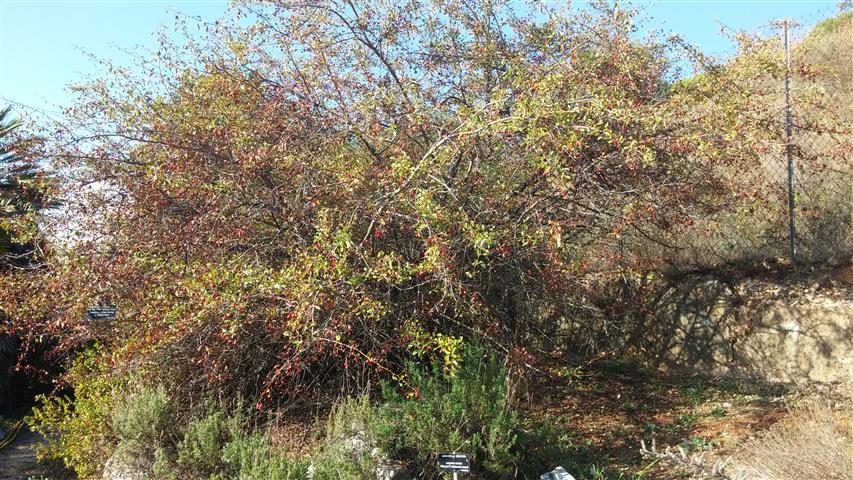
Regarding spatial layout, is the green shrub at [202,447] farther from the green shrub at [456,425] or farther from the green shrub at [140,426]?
the green shrub at [456,425]

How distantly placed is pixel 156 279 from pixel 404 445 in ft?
7.33

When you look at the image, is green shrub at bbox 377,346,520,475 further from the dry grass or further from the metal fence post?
the metal fence post

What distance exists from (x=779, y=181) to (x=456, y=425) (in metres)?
4.44

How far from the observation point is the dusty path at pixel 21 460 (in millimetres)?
7221

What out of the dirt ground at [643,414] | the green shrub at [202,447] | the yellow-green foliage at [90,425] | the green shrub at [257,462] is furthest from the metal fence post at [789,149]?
the yellow-green foliage at [90,425]

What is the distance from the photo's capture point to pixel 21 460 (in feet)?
26.7

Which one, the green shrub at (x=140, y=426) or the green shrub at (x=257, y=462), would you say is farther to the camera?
the green shrub at (x=140, y=426)

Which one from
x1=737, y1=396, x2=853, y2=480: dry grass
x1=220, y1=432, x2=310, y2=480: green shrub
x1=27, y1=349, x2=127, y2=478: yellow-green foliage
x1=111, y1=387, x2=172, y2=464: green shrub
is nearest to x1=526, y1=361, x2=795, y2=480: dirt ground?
x1=737, y1=396, x2=853, y2=480: dry grass

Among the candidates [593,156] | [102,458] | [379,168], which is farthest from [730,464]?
[102,458]

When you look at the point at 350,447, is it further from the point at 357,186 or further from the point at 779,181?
the point at 779,181

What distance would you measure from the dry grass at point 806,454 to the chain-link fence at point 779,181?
89.8 inches

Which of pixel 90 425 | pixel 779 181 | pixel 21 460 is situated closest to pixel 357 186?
pixel 90 425

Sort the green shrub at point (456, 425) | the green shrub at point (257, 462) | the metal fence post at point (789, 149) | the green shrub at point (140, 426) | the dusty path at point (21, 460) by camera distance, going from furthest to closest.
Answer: the dusty path at point (21, 460) → the metal fence post at point (789, 149) → the green shrub at point (140, 426) → the green shrub at point (456, 425) → the green shrub at point (257, 462)

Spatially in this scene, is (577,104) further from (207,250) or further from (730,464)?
(207,250)
